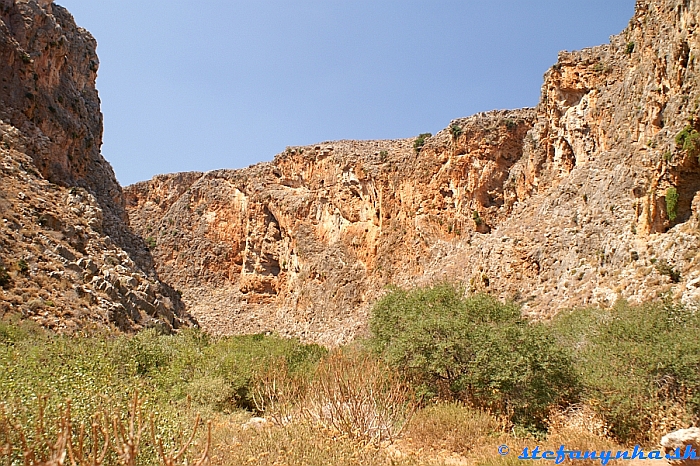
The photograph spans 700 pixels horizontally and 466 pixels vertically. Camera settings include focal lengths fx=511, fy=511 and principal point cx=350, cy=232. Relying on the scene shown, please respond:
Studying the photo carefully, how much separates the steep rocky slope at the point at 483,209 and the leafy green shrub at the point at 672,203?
72mm

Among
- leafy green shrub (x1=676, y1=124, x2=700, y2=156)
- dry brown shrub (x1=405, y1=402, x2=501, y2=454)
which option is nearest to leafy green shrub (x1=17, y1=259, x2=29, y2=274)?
dry brown shrub (x1=405, y1=402, x2=501, y2=454)

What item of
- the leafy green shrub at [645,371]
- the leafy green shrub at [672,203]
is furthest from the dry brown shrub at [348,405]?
the leafy green shrub at [672,203]

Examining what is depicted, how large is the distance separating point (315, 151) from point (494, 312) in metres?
37.5

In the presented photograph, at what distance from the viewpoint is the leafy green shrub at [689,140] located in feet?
60.9

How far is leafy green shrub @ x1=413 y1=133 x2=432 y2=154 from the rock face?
22250 millimetres

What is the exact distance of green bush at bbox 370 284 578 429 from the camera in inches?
473

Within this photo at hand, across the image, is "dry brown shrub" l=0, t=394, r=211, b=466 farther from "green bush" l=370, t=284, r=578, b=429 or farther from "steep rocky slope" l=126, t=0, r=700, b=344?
"steep rocky slope" l=126, t=0, r=700, b=344

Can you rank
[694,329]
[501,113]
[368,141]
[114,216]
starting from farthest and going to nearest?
[368,141], [501,113], [114,216], [694,329]

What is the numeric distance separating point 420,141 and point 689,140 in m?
25.4

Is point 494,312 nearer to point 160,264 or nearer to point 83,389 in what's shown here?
point 83,389

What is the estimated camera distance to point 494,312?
15383 millimetres

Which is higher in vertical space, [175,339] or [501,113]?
[501,113]

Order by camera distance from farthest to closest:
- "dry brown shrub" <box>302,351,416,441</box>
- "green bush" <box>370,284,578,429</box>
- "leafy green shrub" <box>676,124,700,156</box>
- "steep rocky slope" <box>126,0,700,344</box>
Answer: "steep rocky slope" <box>126,0,700,344</box>, "leafy green shrub" <box>676,124,700,156</box>, "green bush" <box>370,284,578,429</box>, "dry brown shrub" <box>302,351,416,441</box>

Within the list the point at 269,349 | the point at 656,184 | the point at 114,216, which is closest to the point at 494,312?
the point at 269,349
